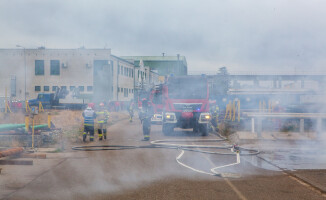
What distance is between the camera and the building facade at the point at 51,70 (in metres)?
5.82

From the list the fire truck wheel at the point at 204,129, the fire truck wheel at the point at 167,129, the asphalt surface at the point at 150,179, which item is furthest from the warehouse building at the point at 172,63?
the fire truck wheel at the point at 204,129

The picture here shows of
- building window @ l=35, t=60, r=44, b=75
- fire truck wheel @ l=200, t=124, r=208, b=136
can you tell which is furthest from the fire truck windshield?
building window @ l=35, t=60, r=44, b=75

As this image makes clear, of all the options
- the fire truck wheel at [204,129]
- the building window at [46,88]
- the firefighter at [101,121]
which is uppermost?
the building window at [46,88]

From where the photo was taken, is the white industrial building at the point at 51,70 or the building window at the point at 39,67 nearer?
the white industrial building at the point at 51,70

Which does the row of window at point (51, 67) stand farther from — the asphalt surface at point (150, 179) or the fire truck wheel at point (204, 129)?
the fire truck wheel at point (204, 129)

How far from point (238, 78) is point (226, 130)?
10.6 m

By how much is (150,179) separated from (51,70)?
3.14 meters

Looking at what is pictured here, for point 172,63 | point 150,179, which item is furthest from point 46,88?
point 172,63

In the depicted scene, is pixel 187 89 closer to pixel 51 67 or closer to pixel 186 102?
pixel 186 102

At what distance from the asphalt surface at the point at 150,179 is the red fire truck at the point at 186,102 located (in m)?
6.25

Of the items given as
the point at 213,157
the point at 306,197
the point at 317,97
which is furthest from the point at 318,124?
the point at 306,197

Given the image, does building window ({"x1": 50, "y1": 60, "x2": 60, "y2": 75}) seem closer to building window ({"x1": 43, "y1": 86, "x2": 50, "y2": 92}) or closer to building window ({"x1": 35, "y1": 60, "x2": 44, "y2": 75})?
building window ({"x1": 35, "y1": 60, "x2": 44, "y2": 75})

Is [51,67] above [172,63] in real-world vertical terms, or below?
below

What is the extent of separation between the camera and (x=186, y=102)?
54.2ft
